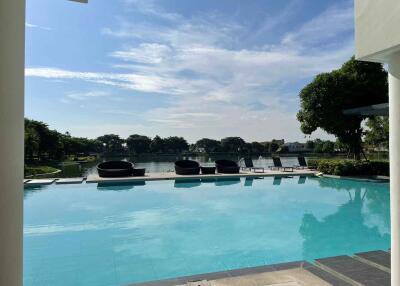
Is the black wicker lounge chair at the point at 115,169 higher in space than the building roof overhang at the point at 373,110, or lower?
lower

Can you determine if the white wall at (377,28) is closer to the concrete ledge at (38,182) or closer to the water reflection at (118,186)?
the water reflection at (118,186)

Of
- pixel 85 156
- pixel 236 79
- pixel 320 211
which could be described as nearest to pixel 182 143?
pixel 85 156

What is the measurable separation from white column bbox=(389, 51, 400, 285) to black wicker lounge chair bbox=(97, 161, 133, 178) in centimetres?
1429

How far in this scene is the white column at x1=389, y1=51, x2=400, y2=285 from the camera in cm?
245

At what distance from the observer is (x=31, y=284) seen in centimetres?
443

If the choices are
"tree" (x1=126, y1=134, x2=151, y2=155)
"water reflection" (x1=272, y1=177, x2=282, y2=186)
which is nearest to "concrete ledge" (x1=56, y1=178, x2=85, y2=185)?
"water reflection" (x1=272, y1=177, x2=282, y2=186)

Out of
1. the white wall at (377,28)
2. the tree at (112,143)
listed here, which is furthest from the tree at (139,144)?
the white wall at (377,28)

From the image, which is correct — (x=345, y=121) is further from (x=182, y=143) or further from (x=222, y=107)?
(x=182, y=143)

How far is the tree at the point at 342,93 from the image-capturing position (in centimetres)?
1670

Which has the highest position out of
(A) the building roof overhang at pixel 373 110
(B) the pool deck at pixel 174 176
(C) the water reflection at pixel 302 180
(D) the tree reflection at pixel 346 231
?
(A) the building roof overhang at pixel 373 110

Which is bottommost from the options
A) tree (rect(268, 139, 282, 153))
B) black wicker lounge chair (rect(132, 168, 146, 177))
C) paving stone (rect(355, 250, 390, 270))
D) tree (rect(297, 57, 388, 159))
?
paving stone (rect(355, 250, 390, 270))

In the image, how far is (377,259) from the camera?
4180 millimetres

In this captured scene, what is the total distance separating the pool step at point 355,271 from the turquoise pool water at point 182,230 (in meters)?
1.46

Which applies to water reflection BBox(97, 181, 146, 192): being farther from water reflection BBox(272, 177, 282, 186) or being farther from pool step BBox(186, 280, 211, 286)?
pool step BBox(186, 280, 211, 286)
